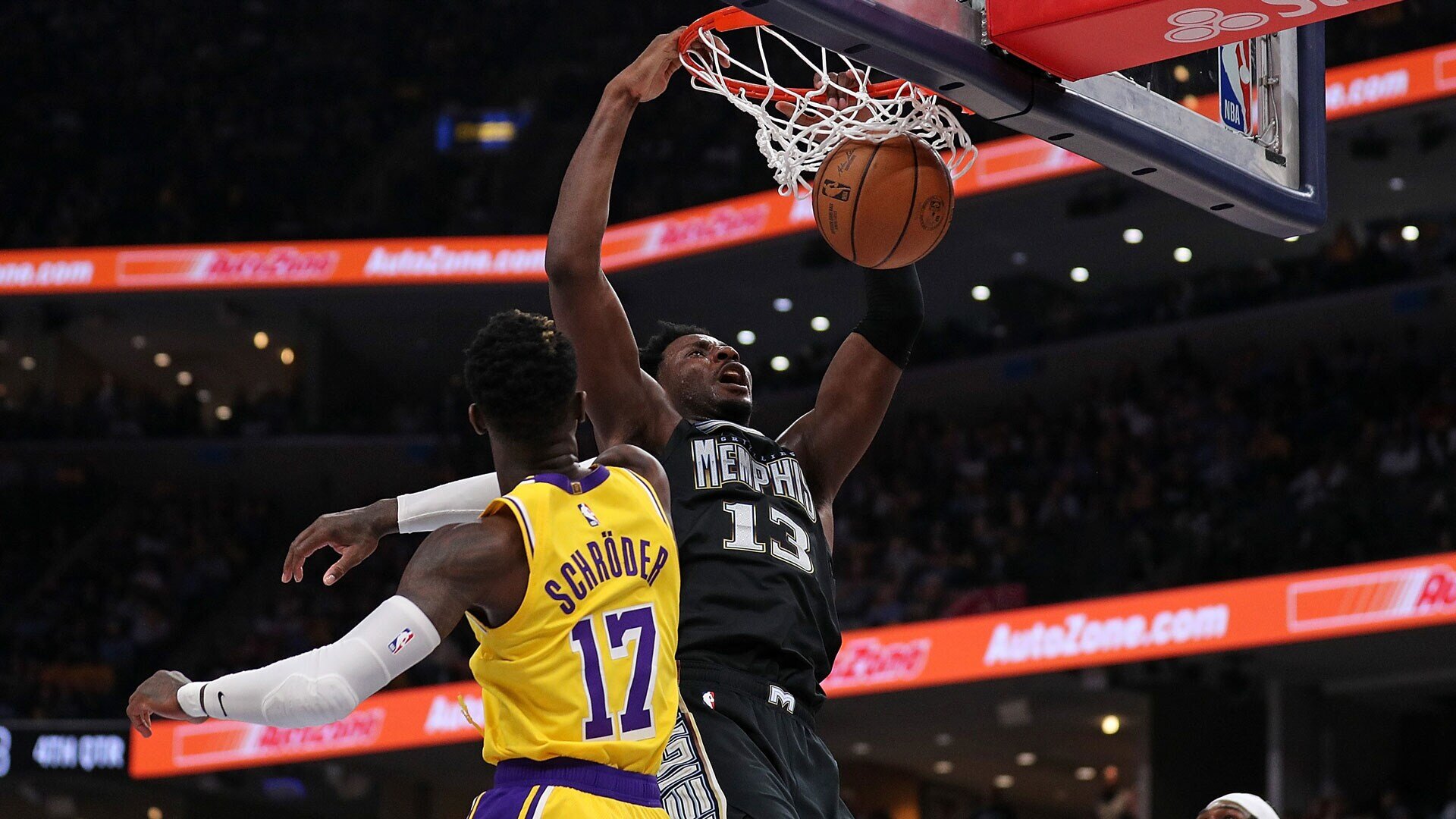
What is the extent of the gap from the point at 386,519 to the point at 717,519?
720 millimetres

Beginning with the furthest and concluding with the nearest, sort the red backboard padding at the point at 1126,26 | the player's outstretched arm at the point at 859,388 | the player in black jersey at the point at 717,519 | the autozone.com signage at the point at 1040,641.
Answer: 1. the autozone.com signage at the point at 1040,641
2. the player's outstretched arm at the point at 859,388
3. the red backboard padding at the point at 1126,26
4. the player in black jersey at the point at 717,519

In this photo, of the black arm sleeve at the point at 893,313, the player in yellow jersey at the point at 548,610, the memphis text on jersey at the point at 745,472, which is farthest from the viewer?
the black arm sleeve at the point at 893,313

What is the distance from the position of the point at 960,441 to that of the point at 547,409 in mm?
15776

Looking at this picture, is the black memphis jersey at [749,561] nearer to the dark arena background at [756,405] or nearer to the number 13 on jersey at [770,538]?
the number 13 on jersey at [770,538]

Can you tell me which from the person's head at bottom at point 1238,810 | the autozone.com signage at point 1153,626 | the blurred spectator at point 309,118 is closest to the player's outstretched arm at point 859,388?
the person's head at bottom at point 1238,810

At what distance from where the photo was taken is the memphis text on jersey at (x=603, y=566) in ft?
9.64

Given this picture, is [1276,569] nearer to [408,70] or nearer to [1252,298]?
[1252,298]

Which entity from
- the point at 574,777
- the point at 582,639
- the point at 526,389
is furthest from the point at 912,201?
the point at 574,777

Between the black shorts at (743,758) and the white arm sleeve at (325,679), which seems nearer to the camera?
the white arm sleeve at (325,679)

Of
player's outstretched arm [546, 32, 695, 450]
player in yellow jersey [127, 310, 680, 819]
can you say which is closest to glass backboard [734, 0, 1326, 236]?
player's outstretched arm [546, 32, 695, 450]

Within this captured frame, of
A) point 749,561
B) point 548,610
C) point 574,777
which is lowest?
point 574,777

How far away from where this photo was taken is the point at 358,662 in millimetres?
2697

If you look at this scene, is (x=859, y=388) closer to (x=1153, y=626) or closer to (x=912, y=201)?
(x=912, y=201)

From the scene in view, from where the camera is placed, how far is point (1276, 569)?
13211 mm
